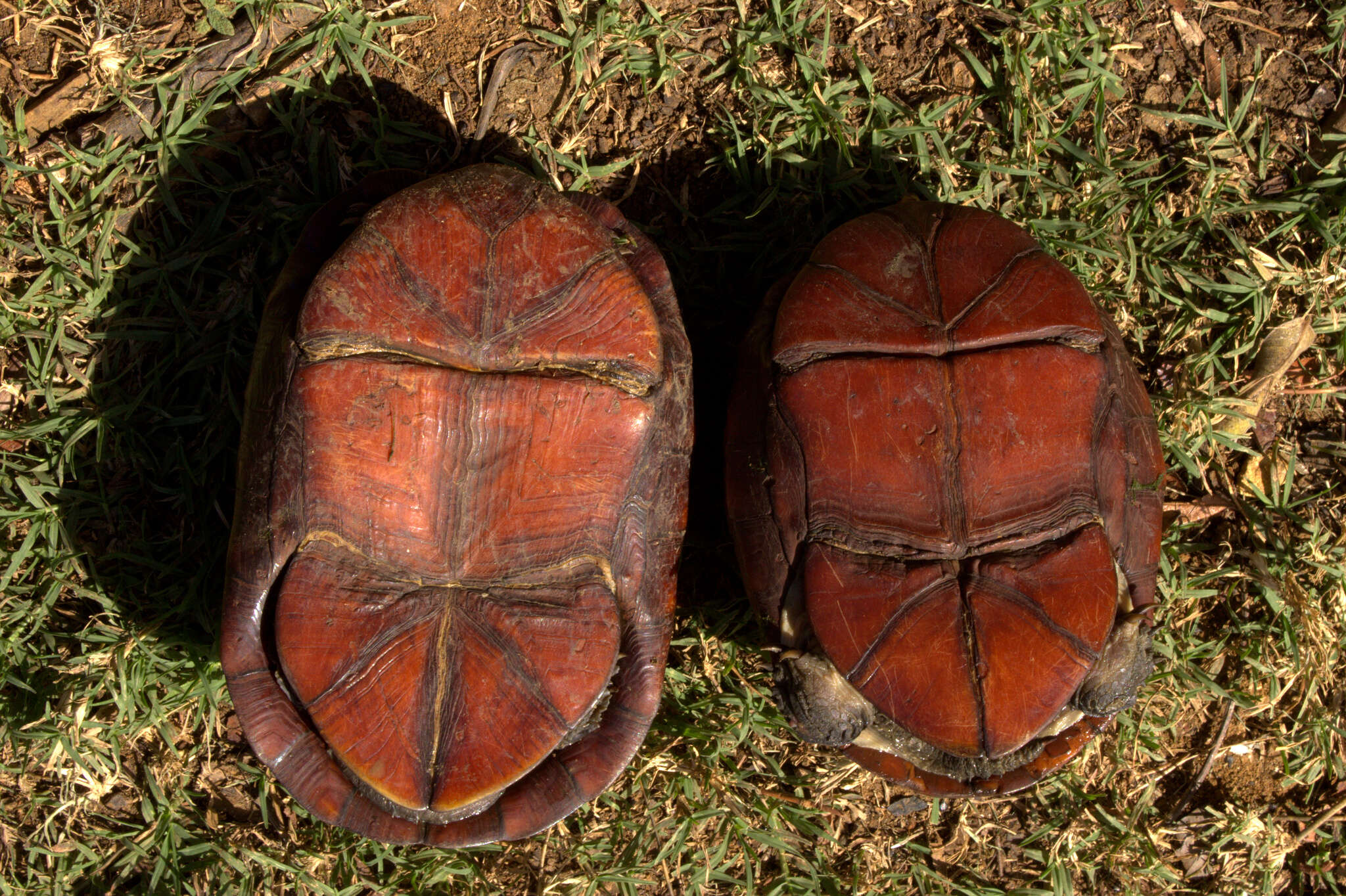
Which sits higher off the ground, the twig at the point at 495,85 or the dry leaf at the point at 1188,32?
the dry leaf at the point at 1188,32

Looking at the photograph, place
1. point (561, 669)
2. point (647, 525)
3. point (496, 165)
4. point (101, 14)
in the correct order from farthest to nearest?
point (101, 14) → point (496, 165) → point (647, 525) → point (561, 669)

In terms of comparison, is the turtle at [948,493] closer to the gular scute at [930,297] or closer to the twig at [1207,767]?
the gular scute at [930,297]

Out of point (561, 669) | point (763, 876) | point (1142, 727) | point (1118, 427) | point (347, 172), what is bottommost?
point (763, 876)

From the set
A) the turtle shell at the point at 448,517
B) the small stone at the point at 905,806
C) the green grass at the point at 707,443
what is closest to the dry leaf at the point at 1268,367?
the green grass at the point at 707,443

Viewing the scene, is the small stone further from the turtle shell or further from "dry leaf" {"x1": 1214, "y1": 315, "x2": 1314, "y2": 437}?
"dry leaf" {"x1": 1214, "y1": 315, "x2": 1314, "y2": 437}

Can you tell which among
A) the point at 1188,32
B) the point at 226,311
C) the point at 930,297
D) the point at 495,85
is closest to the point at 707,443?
the point at 930,297

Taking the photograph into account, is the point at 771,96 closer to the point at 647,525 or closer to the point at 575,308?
the point at 575,308

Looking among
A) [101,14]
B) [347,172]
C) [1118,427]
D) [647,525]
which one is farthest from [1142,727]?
[101,14]
